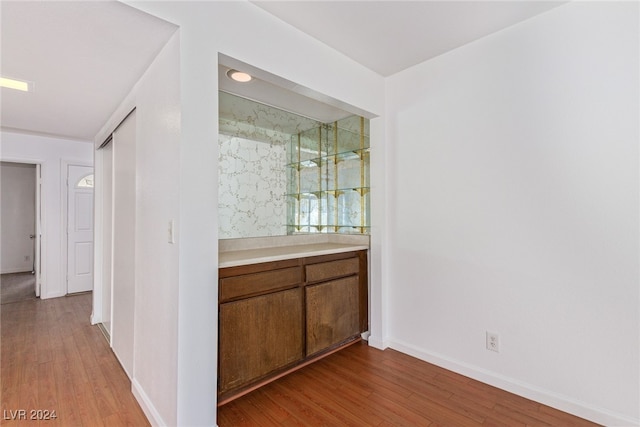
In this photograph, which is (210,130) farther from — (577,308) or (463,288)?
(577,308)

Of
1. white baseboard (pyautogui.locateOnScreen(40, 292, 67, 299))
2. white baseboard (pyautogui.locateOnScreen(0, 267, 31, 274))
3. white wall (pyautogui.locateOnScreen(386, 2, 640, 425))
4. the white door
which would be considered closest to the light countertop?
white wall (pyautogui.locateOnScreen(386, 2, 640, 425))

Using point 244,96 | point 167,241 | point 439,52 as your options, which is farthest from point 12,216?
point 439,52

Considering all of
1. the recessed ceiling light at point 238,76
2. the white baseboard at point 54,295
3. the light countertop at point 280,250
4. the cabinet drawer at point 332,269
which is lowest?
the white baseboard at point 54,295

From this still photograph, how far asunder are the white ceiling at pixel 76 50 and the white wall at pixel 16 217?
481 centimetres

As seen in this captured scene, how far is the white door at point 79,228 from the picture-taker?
455cm

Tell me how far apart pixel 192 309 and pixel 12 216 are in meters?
7.28

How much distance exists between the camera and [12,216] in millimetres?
6250

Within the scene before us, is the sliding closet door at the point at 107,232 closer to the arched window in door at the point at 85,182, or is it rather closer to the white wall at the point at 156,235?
the white wall at the point at 156,235

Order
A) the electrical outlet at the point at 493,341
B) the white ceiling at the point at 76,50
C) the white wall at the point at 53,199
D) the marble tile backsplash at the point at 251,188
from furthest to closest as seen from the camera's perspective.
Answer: the white wall at the point at 53,199
the marble tile backsplash at the point at 251,188
the electrical outlet at the point at 493,341
the white ceiling at the point at 76,50

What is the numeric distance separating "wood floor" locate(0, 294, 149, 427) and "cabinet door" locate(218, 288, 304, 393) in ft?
1.95

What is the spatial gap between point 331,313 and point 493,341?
3.80 ft

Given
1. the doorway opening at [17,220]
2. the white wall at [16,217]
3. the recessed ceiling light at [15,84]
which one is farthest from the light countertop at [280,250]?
the white wall at [16,217]

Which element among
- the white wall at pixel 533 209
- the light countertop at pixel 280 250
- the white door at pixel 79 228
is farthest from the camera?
the white door at pixel 79 228

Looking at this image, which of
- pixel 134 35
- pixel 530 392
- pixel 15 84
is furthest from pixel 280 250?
pixel 15 84
